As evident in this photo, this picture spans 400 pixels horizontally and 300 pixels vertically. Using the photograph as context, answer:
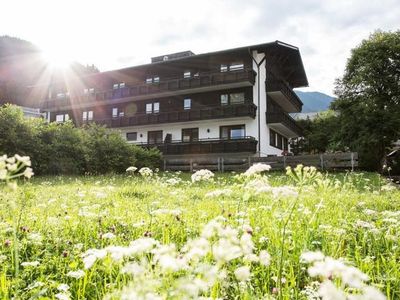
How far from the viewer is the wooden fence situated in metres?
23.1

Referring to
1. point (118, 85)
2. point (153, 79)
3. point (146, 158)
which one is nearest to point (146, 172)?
point (146, 158)

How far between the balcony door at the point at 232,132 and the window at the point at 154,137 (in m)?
6.49

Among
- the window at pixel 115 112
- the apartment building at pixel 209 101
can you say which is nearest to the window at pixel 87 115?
the apartment building at pixel 209 101

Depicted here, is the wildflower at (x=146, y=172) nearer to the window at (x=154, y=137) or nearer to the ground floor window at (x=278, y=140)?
the ground floor window at (x=278, y=140)

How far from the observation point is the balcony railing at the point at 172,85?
3112 cm

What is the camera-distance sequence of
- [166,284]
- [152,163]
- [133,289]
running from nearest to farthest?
1. [133,289]
2. [166,284]
3. [152,163]

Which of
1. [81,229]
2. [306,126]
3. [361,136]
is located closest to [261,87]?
[361,136]

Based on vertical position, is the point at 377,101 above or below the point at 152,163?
above

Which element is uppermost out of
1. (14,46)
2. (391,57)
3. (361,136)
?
(14,46)

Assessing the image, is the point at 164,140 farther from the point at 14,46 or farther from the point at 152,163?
the point at 14,46

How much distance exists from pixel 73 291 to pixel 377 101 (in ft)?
99.3

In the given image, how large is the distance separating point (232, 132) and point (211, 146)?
7.71ft

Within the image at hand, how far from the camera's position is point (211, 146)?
31156 millimetres

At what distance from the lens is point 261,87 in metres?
32.4
